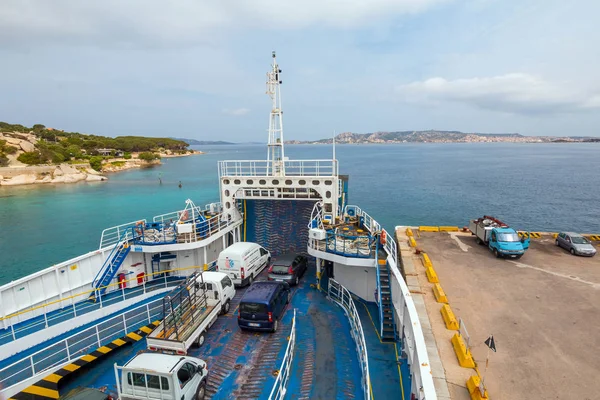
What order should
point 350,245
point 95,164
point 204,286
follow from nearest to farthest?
point 204,286 → point 350,245 → point 95,164

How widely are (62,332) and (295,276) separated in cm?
891

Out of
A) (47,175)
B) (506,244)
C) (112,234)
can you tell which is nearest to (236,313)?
(506,244)

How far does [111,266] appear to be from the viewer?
46.5 ft

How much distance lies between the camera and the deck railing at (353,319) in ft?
29.4

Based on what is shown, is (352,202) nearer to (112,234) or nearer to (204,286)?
(112,234)

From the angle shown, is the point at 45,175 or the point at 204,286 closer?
the point at 204,286

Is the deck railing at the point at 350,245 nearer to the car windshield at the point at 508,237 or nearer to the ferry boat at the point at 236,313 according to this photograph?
the ferry boat at the point at 236,313

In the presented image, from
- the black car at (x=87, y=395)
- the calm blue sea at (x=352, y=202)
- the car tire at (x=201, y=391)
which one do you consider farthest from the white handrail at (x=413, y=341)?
the calm blue sea at (x=352, y=202)

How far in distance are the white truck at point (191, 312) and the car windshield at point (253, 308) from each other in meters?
1.26

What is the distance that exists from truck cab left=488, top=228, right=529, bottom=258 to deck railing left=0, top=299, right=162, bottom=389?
596 inches

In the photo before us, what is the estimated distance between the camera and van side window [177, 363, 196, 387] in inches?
318

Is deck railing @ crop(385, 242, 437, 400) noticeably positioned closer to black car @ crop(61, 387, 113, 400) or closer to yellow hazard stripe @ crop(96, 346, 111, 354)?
black car @ crop(61, 387, 113, 400)

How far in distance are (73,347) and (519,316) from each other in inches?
550

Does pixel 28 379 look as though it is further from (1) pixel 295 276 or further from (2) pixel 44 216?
(2) pixel 44 216
